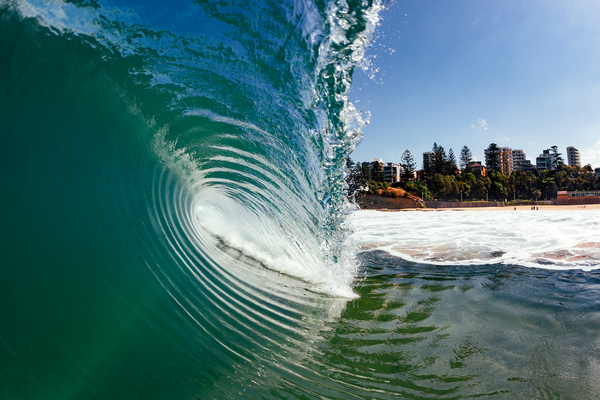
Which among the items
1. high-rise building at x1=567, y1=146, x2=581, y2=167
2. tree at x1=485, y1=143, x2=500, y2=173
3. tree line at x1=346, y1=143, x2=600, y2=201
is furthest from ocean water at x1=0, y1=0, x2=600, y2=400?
high-rise building at x1=567, y1=146, x2=581, y2=167

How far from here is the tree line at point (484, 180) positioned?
75.1 metres

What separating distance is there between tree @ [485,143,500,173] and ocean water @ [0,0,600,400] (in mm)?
91834

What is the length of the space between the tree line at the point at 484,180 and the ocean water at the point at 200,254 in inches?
2719

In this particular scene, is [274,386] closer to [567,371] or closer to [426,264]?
[567,371]

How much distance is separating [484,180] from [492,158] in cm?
1087

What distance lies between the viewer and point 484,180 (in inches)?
3068

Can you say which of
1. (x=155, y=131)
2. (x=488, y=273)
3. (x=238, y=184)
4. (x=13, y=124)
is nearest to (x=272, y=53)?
(x=155, y=131)

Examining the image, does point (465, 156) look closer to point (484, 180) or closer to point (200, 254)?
point (484, 180)

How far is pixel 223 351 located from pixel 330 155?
2570mm

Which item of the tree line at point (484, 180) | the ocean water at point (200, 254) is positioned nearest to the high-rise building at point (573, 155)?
the tree line at point (484, 180)

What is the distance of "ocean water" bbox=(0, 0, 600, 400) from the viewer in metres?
2.05

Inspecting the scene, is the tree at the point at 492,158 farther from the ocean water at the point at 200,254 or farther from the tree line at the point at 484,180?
the ocean water at the point at 200,254

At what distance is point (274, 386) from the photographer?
2139 mm

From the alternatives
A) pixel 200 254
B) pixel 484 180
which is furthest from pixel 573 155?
pixel 200 254
